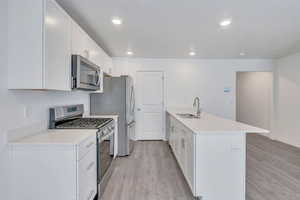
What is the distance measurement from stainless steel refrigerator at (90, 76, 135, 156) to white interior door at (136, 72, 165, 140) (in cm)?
132

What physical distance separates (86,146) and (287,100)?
17.8ft

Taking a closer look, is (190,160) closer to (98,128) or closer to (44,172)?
(98,128)

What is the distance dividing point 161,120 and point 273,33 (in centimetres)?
328

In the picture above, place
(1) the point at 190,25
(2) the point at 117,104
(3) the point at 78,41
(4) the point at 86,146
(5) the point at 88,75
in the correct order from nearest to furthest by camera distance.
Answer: (4) the point at 86,146, (3) the point at 78,41, (5) the point at 88,75, (1) the point at 190,25, (2) the point at 117,104

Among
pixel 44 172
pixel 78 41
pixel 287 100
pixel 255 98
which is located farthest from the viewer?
pixel 255 98

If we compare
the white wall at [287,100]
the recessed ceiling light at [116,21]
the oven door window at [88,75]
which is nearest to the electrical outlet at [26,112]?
the oven door window at [88,75]

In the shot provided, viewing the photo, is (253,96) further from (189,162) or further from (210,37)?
(189,162)

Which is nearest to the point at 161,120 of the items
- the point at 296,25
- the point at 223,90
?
the point at 223,90

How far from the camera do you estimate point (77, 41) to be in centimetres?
225

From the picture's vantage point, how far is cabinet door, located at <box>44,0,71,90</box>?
1.62 meters

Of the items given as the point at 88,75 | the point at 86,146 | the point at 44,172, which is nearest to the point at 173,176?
the point at 86,146

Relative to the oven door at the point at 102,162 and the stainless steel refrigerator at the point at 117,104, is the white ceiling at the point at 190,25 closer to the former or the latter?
the stainless steel refrigerator at the point at 117,104

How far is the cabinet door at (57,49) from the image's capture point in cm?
162

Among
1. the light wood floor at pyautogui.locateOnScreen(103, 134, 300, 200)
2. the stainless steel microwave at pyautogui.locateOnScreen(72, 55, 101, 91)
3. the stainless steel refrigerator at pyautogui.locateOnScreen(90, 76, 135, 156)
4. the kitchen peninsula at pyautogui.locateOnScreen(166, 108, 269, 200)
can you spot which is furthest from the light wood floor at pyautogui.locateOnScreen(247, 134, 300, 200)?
the stainless steel microwave at pyautogui.locateOnScreen(72, 55, 101, 91)
